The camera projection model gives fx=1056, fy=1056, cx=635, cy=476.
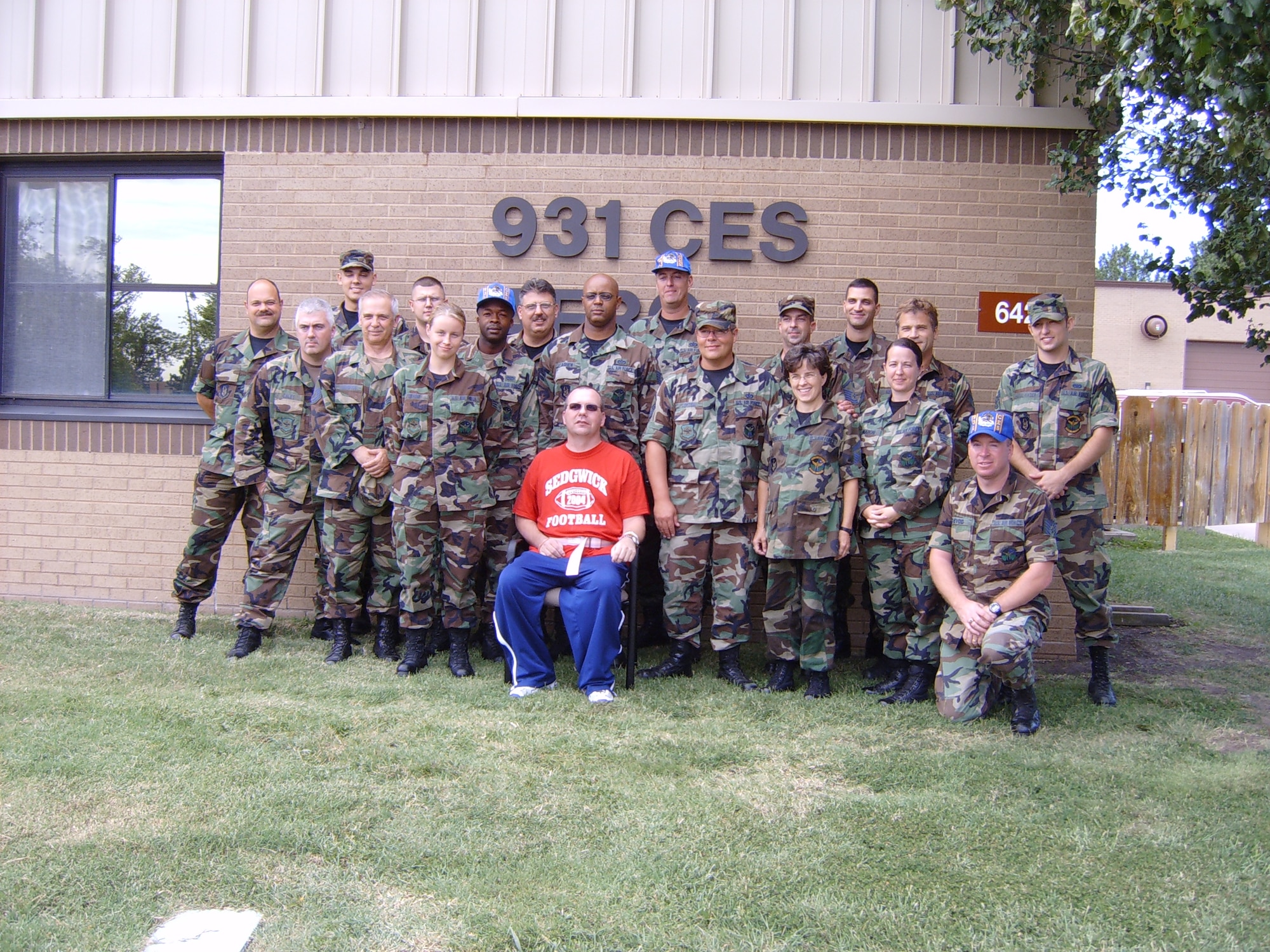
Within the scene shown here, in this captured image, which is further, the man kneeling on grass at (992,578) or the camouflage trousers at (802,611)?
the camouflage trousers at (802,611)

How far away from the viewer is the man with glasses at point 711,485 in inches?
219

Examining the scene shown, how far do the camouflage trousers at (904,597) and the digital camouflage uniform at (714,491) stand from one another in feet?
2.13

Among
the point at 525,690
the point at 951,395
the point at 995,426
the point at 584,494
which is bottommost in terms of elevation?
the point at 525,690

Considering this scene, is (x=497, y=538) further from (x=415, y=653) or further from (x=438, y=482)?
(x=415, y=653)

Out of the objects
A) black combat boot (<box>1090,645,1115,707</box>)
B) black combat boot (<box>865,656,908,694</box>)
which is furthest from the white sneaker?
black combat boot (<box>1090,645,1115,707</box>)

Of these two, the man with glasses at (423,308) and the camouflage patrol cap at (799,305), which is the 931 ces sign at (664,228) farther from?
the camouflage patrol cap at (799,305)

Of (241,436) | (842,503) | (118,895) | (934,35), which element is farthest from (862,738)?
(934,35)

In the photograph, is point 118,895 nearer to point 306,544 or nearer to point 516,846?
point 516,846

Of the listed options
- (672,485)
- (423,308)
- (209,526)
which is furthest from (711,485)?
(209,526)

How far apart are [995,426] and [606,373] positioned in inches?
84.5

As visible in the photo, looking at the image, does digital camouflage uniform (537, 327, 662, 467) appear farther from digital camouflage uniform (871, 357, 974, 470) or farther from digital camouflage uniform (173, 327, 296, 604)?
digital camouflage uniform (173, 327, 296, 604)

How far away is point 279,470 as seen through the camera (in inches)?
239

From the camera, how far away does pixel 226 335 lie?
6684mm

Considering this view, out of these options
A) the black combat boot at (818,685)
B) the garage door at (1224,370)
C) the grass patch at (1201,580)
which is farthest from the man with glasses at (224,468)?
the garage door at (1224,370)
